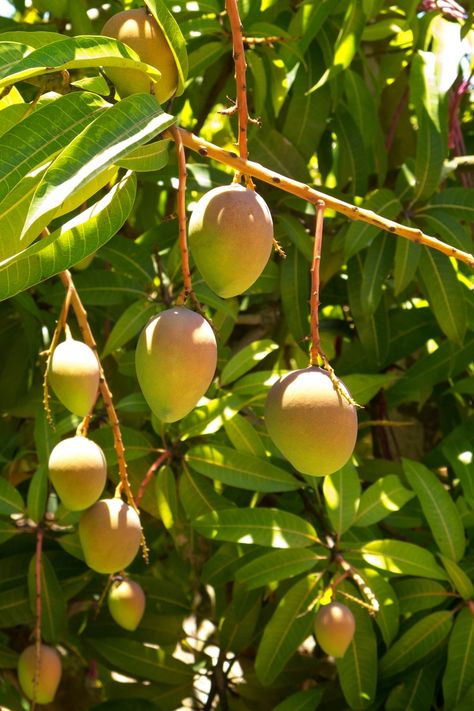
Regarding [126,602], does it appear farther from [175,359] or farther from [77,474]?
[175,359]

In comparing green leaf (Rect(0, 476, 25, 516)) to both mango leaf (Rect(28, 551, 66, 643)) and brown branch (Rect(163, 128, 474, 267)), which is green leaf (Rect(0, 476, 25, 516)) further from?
brown branch (Rect(163, 128, 474, 267))

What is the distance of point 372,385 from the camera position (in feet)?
4.96

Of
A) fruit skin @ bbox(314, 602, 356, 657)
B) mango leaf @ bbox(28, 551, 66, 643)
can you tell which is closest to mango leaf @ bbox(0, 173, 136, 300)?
fruit skin @ bbox(314, 602, 356, 657)

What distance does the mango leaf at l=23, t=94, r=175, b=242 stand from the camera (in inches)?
19.4

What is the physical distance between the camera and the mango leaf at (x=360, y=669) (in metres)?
1.40

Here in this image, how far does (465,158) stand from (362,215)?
116cm

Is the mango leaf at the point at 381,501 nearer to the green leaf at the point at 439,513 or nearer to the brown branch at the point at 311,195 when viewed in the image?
the green leaf at the point at 439,513

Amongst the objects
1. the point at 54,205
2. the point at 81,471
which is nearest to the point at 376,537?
the point at 81,471

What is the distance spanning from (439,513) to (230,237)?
890 mm

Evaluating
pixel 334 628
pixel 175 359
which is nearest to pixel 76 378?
pixel 175 359

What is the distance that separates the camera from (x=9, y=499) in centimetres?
141

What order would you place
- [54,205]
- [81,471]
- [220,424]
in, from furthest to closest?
[220,424] → [81,471] → [54,205]

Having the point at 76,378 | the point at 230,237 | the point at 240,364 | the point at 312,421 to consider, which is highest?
the point at 230,237

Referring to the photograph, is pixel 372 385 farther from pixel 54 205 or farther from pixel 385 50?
pixel 54 205
